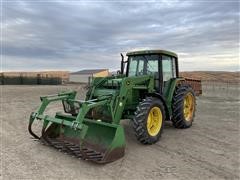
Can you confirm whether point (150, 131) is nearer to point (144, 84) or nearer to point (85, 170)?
Result: point (144, 84)

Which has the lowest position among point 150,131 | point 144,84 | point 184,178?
point 184,178

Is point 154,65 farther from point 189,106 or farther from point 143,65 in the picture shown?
point 189,106

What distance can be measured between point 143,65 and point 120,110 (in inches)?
76.0

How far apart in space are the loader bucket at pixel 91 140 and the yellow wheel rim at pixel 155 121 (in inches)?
42.6

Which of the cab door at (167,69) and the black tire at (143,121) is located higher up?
the cab door at (167,69)

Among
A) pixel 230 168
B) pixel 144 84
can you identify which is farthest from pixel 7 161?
pixel 230 168

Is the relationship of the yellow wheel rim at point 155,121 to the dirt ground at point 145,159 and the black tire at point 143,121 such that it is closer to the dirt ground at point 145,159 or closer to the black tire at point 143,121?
the black tire at point 143,121

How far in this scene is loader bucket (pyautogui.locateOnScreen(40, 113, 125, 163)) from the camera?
5133mm

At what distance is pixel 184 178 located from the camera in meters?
4.51

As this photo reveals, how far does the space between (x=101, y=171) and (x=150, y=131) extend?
1.91 metres

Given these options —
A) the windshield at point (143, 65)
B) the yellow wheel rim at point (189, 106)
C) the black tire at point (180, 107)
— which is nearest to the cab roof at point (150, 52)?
the windshield at point (143, 65)

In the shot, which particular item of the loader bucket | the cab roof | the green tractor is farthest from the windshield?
the loader bucket

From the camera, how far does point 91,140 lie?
19.4 ft

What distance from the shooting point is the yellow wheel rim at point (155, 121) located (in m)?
6.36
